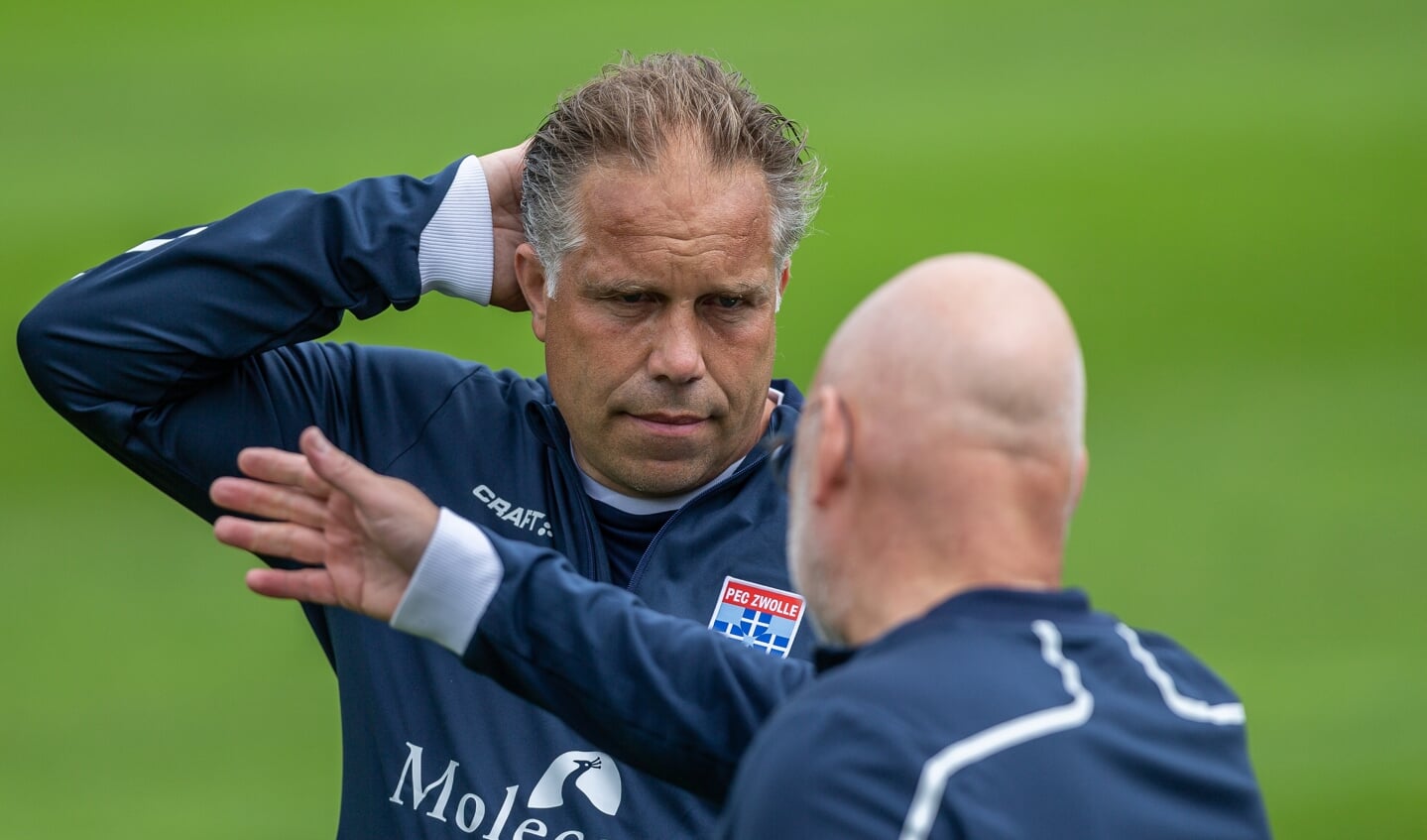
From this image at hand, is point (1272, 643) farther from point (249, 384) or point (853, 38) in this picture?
point (249, 384)

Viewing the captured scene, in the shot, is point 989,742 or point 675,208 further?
point 675,208

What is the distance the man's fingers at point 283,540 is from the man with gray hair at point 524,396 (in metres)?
0.54

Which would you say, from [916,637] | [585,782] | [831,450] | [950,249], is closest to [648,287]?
[585,782]

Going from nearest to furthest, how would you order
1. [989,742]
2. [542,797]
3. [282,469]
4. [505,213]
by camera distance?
[989,742] < [282,469] < [542,797] < [505,213]

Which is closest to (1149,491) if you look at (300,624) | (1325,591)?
(1325,591)

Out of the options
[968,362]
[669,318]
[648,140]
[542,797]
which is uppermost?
[648,140]

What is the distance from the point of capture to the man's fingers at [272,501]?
165 centimetres

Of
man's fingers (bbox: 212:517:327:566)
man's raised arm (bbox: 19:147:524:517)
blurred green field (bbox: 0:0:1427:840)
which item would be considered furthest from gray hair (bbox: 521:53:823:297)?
blurred green field (bbox: 0:0:1427:840)

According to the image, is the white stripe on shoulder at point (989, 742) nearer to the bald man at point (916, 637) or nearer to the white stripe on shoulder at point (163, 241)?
the bald man at point (916, 637)

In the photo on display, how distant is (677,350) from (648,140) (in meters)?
0.30

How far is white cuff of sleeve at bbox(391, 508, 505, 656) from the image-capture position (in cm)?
156

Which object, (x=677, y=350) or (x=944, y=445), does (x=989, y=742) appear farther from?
(x=677, y=350)

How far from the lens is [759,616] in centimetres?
217

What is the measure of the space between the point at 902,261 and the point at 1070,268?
53 centimetres
